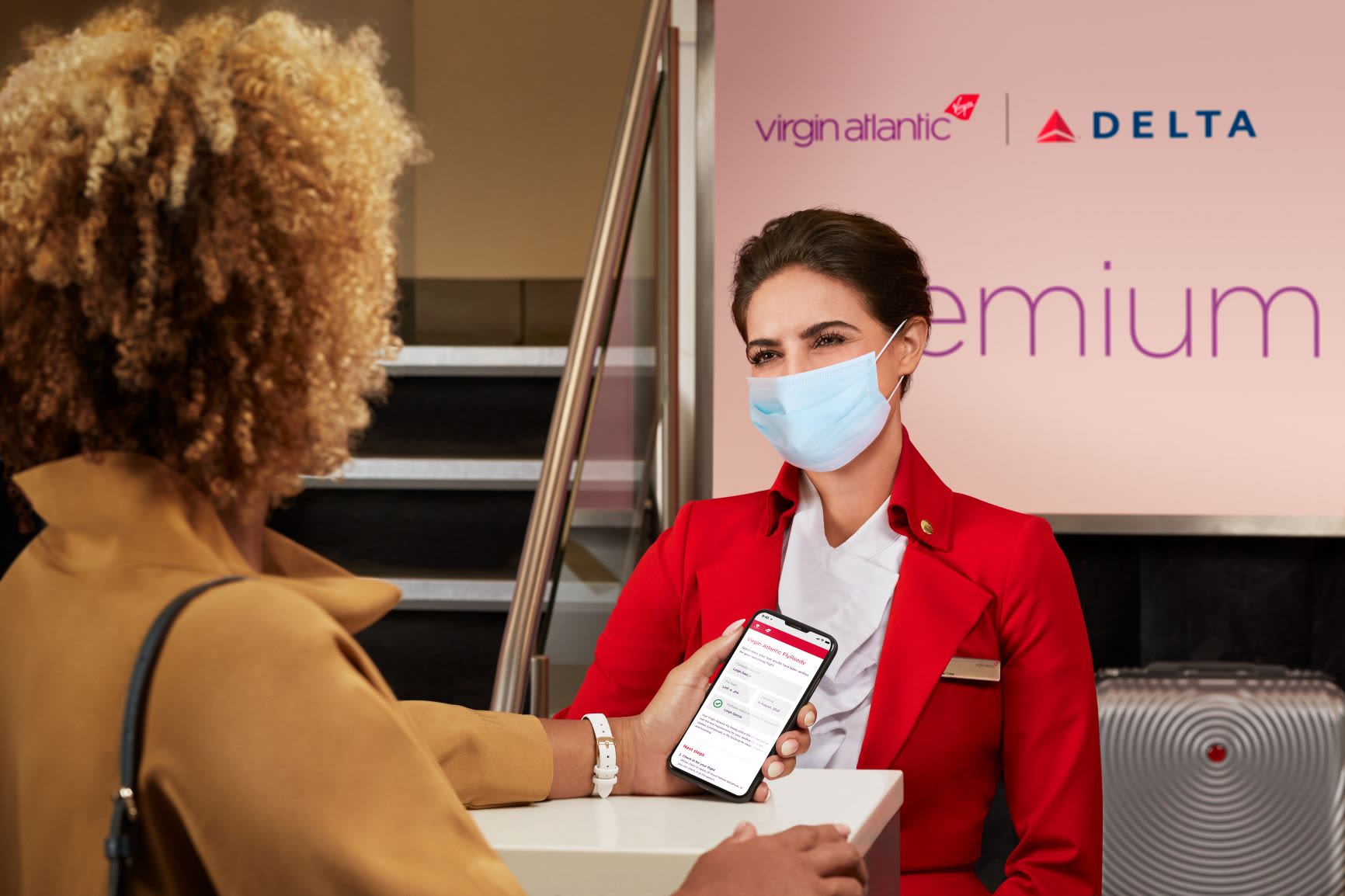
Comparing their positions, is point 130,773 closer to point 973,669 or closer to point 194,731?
point 194,731

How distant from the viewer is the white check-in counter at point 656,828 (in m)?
1.01

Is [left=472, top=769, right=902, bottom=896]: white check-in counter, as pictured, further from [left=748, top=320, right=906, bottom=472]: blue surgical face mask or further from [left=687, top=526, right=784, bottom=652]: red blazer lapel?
[left=748, top=320, right=906, bottom=472]: blue surgical face mask

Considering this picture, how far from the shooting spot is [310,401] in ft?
2.72

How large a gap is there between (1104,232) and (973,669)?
6.28ft

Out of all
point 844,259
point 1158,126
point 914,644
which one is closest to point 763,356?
point 844,259

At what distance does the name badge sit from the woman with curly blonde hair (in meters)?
1.06

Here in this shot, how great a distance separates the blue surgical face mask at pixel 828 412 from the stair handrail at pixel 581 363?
0.68 meters

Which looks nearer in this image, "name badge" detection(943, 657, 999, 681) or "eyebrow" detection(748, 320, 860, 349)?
"name badge" detection(943, 657, 999, 681)

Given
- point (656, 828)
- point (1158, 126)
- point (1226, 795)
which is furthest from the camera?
point (1158, 126)

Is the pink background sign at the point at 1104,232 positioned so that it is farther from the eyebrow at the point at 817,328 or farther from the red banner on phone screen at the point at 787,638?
the red banner on phone screen at the point at 787,638

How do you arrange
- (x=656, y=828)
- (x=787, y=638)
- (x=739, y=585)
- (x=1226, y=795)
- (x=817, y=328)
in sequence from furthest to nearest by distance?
(x=1226, y=795), (x=817, y=328), (x=739, y=585), (x=787, y=638), (x=656, y=828)

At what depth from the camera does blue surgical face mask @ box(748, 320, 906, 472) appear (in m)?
1.93

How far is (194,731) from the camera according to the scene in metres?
0.67

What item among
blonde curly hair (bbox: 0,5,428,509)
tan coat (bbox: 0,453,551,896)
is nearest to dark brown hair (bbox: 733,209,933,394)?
blonde curly hair (bbox: 0,5,428,509)
